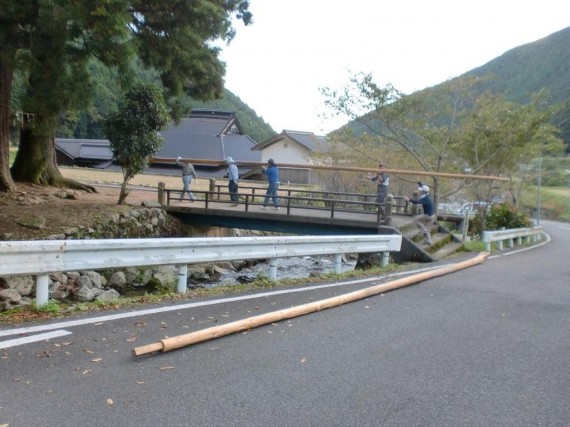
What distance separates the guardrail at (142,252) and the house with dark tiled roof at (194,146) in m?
29.2

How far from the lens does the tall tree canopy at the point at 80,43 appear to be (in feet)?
33.7

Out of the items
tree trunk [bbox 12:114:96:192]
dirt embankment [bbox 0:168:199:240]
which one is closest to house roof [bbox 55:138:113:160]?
tree trunk [bbox 12:114:96:192]

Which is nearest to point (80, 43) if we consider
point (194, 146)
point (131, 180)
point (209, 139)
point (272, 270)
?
point (272, 270)

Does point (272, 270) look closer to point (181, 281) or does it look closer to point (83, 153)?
point (181, 281)

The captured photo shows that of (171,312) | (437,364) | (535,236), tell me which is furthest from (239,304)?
(535,236)

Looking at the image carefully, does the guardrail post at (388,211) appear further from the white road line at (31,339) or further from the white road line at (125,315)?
the white road line at (31,339)

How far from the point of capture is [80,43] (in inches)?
471

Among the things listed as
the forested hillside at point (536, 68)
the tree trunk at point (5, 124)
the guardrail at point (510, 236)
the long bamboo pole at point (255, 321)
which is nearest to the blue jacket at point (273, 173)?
the guardrail at point (510, 236)

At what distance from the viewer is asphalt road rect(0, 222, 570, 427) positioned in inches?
129

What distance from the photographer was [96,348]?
14.1 ft

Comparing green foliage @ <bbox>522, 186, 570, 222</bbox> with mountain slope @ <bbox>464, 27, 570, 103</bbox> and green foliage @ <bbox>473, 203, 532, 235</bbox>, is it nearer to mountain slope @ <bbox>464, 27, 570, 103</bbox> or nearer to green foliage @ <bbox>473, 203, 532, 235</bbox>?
green foliage @ <bbox>473, 203, 532, 235</bbox>

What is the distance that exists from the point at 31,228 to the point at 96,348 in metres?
9.55

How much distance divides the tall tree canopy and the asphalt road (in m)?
7.33

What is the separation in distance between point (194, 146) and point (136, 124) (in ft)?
81.6
